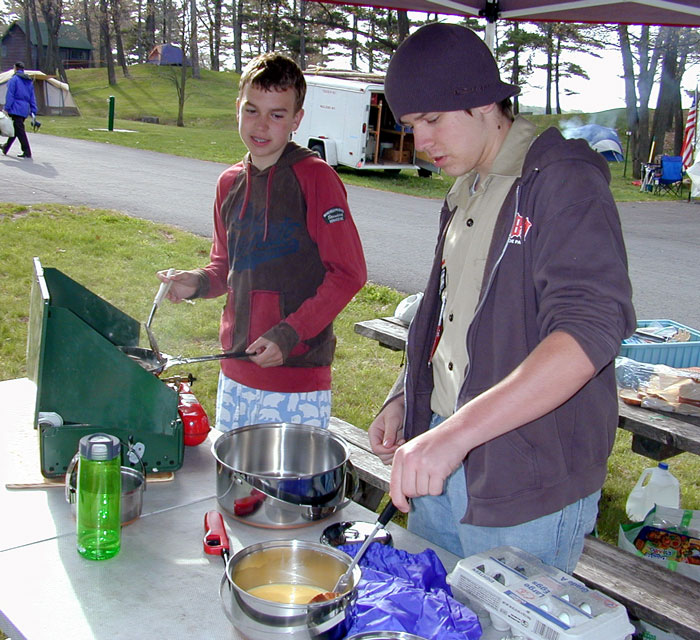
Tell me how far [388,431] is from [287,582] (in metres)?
0.59

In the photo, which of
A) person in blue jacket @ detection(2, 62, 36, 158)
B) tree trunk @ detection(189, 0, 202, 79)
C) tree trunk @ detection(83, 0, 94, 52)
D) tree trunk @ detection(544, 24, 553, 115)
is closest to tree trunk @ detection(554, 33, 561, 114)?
tree trunk @ detection(544, 24, 553, 115)

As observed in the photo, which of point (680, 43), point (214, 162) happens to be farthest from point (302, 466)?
point (680, 43)

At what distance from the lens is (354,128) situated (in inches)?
624

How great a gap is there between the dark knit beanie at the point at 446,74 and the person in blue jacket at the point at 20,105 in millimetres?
14251

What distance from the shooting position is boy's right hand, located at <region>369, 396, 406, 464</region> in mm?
1883

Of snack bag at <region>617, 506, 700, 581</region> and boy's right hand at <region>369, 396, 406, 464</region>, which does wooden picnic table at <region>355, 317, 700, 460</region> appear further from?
boy's right hand at <region>369, 396, 406, 464</region>

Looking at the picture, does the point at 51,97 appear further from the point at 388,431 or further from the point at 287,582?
the point at 287,582

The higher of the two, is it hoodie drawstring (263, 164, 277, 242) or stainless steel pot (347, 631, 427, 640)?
hoodie drawstring (263, 164, 277, 242)

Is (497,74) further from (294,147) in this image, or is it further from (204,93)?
(204,93)

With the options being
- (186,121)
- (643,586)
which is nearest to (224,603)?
(643,586)

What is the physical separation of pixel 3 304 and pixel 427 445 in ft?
18.6

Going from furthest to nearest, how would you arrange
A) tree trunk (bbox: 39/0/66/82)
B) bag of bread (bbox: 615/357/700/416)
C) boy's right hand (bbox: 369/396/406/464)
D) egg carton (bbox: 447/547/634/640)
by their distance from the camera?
tree trunk (bbox: 39/0/66/82)
bag of bread (bbox: 615/357/700/416)
boy's right hand (bbox: 369/396/406/464)
egg carton (bbox: 447/547/634/640)

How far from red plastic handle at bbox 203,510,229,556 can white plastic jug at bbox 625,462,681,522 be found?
2404mm

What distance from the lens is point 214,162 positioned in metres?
16.6
